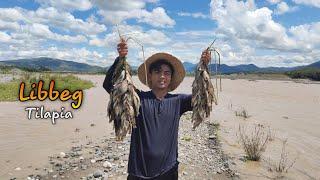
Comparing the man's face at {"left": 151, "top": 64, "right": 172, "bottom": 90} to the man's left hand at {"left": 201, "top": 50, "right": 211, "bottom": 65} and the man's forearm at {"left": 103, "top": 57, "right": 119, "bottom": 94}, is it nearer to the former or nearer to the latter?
the man's left hand at {"left": 201, "top": 50, "right": 211, "bottom": 65}

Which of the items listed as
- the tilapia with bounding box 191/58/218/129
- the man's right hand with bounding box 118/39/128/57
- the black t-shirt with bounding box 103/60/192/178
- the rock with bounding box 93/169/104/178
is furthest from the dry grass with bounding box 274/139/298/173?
the man's right hand with bounding box 118/39/128/57

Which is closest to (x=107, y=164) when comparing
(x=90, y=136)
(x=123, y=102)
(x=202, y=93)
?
(x=90, y=136)

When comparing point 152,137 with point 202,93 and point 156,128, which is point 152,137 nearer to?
point 156,128

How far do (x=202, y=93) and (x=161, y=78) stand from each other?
0.49 m

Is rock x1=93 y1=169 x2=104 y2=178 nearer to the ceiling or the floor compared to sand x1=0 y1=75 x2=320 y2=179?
nearer to the ceiling

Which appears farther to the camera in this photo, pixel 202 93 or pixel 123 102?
pixel 202 93

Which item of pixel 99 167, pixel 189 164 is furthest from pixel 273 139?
pixel 99 167

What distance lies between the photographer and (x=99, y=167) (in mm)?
9914

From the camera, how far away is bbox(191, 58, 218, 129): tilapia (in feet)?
15.4

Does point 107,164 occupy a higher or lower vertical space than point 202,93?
lower

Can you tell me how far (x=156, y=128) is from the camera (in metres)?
4.60

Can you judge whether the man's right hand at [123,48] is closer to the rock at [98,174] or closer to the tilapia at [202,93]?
the tilapia at [202,93]

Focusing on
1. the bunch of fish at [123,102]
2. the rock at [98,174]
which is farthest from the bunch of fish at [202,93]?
the rock at [98,174]

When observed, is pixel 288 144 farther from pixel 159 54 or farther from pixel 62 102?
pixel 62 102
